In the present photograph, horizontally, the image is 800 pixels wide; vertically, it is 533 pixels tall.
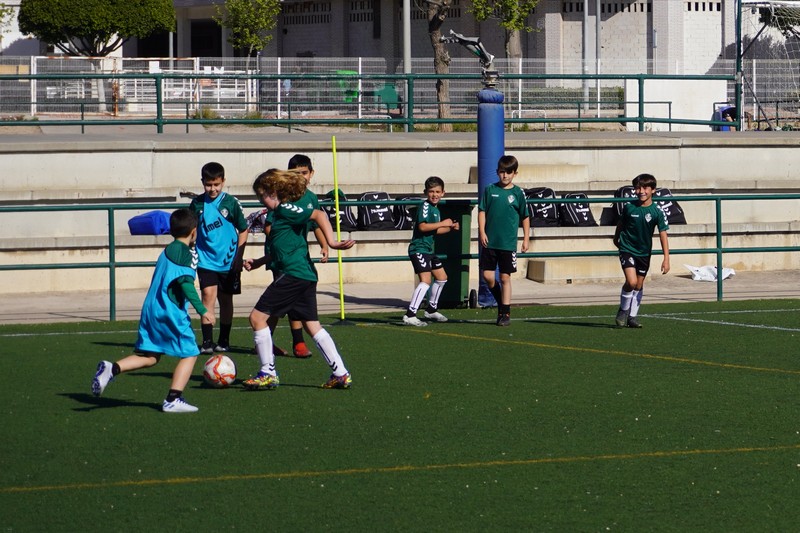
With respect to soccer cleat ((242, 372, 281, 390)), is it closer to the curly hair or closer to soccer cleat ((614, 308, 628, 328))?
the curly hair

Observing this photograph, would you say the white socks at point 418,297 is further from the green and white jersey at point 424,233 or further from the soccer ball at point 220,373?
the soccer ball at point 220,373

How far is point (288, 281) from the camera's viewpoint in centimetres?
943

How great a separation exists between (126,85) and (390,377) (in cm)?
2217

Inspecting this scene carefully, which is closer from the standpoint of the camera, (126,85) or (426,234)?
(426,234)

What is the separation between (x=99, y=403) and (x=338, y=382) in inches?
64.4

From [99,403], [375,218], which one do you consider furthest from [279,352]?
[375,218]

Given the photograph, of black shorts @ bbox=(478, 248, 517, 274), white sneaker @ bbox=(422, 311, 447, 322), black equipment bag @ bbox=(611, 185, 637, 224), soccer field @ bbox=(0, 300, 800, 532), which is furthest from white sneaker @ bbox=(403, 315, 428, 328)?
black equipment bag @ bbox=(611, 185, 637, 224)

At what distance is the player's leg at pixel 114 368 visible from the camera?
852cm

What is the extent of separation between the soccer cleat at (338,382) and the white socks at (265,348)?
0.40 m

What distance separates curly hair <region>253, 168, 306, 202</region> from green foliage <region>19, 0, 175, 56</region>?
39.7 metres

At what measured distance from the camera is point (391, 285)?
57.7 ft

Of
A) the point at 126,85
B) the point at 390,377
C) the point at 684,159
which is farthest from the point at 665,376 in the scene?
the point at 126,85

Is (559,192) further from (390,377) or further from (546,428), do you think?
(546,428)

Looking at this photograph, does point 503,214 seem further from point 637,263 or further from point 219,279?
point 219,279
